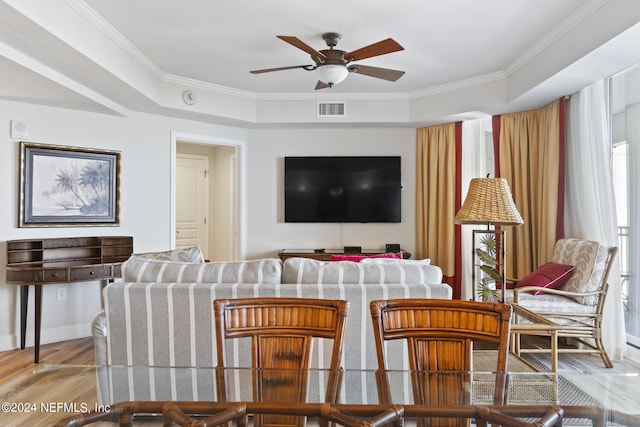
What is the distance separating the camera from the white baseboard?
13.5 ft

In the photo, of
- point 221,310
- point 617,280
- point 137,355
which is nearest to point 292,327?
point 221,310

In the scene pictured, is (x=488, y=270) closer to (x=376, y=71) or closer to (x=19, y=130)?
(x=376, y=71)

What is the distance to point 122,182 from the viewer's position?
4883 mm

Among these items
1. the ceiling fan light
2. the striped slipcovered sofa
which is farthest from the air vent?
the striped slipcovered sofa

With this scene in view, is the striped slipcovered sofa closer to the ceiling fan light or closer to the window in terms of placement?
Answer: the ceiling fan light

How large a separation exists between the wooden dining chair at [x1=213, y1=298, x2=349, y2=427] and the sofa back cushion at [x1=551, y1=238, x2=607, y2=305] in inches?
119

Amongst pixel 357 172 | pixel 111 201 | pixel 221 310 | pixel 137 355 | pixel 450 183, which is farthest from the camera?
pixel 357 172

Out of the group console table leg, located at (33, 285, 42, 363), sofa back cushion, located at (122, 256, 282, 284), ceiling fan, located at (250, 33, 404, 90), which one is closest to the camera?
sofa back cushion, located at (122, 256, 282, 284)

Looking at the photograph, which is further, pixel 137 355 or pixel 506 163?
pixel 506 163

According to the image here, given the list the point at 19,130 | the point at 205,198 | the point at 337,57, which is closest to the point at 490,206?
the point at 337,57

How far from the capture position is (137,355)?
245 cm

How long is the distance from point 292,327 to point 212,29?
2.95m

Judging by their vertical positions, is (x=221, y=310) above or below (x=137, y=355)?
above

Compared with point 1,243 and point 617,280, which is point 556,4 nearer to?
point 617,280
